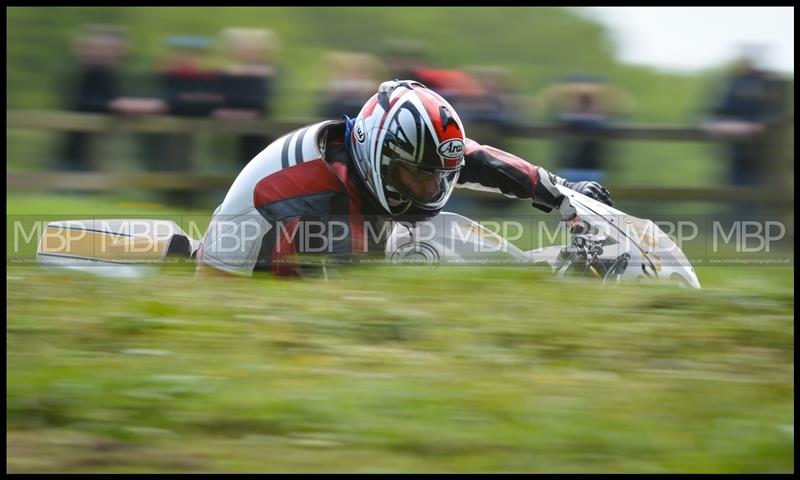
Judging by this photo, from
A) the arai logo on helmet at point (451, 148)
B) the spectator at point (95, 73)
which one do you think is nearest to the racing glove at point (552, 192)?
the arai logo on helmet at point (451, 148)

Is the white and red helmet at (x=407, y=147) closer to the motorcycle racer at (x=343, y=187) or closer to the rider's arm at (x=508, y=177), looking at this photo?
the motorcycle racer at (x=343, y=187)

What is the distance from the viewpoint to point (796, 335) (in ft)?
14.5

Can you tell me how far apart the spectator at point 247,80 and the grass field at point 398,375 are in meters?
5.31

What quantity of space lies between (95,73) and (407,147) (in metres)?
5.52

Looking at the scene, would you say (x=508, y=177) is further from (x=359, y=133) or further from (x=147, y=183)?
(x=147, y=183)

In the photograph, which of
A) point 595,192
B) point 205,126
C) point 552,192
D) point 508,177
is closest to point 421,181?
point 508,177

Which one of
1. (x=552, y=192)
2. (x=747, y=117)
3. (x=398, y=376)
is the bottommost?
(x=398, y=376)

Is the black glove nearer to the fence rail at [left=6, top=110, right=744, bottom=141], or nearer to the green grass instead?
the green grass

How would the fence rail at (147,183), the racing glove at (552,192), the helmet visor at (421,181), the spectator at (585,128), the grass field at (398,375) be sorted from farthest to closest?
the fence rail at (147,183) < the spectator at (585,128) < the racing glove at (552,192) < the helmet visor at (421,181) < the grass field at (398,375)

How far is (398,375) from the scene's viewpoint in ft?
13.3

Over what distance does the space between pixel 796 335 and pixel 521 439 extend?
5.18ft

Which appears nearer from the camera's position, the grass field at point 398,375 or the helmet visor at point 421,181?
the grass field at point 398,375

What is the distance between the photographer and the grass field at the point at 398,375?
345 centimetres

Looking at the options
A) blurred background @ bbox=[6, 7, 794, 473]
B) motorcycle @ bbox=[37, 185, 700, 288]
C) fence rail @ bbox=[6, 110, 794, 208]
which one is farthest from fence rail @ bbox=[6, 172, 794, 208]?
motorcycle @ bbox=[37, 185, 700, 288]
